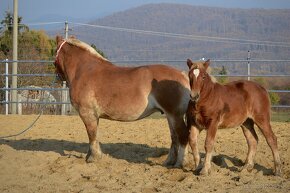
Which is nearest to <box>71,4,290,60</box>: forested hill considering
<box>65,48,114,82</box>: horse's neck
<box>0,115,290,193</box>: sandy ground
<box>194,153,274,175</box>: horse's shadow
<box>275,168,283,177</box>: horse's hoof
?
<box>0,115,290,193</box>: sandy ground

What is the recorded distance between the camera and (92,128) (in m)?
7.40

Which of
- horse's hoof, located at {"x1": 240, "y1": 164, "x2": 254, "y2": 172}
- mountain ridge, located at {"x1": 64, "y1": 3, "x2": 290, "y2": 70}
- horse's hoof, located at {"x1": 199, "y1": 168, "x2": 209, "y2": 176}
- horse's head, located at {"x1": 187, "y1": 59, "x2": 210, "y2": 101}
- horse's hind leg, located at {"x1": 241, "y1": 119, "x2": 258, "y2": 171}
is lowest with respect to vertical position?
horse's hoof, located at {"x1": 240, "y1": 164, "x2": 254, "y2": 172}

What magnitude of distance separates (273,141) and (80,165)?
9.46 ft

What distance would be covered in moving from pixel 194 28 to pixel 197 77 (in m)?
46.4

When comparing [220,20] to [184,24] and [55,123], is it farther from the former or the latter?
[55,123]

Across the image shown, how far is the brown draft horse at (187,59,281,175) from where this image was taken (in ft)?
20.6

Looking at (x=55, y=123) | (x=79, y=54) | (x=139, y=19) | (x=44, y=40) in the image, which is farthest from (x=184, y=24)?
(x=79, y=54)

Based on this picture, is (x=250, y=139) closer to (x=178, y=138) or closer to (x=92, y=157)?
(x=178, y=138)

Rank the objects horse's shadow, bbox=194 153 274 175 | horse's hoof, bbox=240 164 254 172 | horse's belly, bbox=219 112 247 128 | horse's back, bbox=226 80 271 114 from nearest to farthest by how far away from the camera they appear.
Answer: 1. horse's belly, bbox=219 112 247 128
2. horse's back, bbox=226 80 271 114
3. horse's hoof, bbox=240 164 254 172
4. horse's shadow, bbox=194 153 274 175

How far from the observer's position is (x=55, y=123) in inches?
468

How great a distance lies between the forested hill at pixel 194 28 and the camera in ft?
118

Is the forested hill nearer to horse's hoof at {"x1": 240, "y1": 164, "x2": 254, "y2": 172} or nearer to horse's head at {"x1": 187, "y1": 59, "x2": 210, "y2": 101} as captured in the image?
horse's hoof at {"x1": 240, "y1": 164, "x2": 254, "y2": 172}

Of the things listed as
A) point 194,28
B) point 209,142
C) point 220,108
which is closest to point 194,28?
point 194,28

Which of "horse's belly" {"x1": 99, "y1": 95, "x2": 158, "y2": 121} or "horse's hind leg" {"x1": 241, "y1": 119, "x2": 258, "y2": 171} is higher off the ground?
"horse's belly" {"x1": 99, "y1": 95, "x2": 158, "y2": 121}
